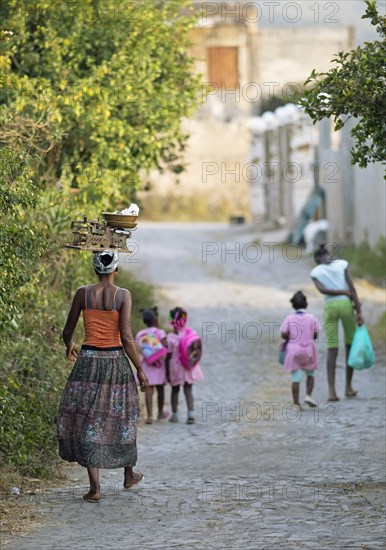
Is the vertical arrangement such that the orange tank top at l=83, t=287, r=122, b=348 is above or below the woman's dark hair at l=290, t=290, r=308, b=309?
below

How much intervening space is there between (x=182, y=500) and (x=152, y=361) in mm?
3698

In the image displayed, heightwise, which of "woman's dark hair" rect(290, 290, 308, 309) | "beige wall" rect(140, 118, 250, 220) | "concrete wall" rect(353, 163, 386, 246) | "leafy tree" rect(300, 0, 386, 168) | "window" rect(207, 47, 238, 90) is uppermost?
"window" rect(207, 47, 238, 90)

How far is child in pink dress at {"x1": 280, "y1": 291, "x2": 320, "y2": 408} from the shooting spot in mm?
12672

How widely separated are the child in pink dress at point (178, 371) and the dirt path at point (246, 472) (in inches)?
7.8

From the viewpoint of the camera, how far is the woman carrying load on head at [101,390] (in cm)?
844

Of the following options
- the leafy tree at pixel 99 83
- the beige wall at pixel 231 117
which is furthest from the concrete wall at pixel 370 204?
the beige wall at pixel 231 117

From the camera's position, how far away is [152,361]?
12.2 metres

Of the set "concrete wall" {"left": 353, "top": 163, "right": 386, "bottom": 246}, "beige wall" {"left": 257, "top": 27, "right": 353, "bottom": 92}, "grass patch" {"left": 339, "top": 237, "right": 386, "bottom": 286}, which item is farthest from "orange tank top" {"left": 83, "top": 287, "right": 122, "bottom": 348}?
"beige wall" {"left": 257, "top": 27, "right": 353, "bottom": 92}

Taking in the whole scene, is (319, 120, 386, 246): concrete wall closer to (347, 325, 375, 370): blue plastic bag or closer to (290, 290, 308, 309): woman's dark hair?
(347, 325, 375, 370): blue plastic bag

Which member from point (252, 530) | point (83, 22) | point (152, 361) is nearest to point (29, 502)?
point (252, 530)

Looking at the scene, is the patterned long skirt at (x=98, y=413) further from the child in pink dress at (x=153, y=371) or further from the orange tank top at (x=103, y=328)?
the child in pink dress at (x=153, y=371)

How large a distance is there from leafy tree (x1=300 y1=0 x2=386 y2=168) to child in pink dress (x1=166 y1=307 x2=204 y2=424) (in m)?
A: 4.45

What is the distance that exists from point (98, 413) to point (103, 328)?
60 cm

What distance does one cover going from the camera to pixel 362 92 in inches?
313
